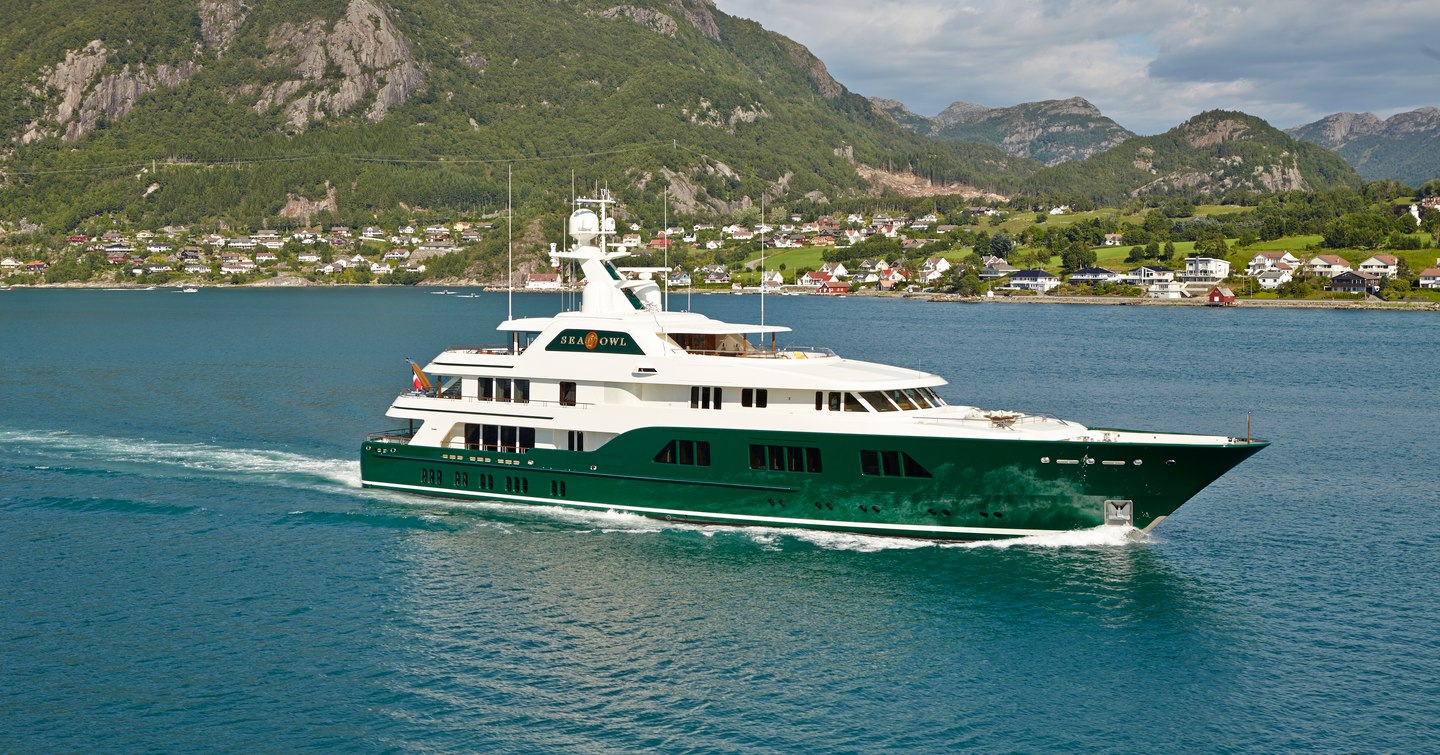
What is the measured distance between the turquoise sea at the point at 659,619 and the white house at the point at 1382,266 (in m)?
119

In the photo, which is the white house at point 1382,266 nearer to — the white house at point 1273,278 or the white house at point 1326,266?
the white house at point 1326,266

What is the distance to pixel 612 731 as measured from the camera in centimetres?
1920

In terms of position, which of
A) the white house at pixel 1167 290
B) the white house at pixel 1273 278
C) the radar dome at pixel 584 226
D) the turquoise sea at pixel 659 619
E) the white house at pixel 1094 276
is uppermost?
the white house at pixel 1094 276

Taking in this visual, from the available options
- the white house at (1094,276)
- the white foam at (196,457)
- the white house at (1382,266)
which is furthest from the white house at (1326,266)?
the white foam at (196,457)

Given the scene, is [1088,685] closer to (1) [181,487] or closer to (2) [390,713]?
(2) [390,713]

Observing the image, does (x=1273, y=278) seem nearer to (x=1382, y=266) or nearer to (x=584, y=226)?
(x=1382, y=266)

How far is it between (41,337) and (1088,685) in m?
97.5

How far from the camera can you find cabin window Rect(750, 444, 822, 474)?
29578 millimetres

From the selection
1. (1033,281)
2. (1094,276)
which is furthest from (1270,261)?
A: (1033,281)

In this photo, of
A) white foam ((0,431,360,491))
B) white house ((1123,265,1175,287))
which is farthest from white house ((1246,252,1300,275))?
white foam ((0,431,360,491))

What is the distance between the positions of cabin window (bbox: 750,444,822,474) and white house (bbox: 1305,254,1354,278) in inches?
5790

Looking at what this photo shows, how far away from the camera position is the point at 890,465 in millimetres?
29016

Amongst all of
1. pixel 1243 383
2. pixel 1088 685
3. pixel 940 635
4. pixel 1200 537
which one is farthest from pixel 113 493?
pixel 1243 383

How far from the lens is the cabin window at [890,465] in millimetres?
28828
